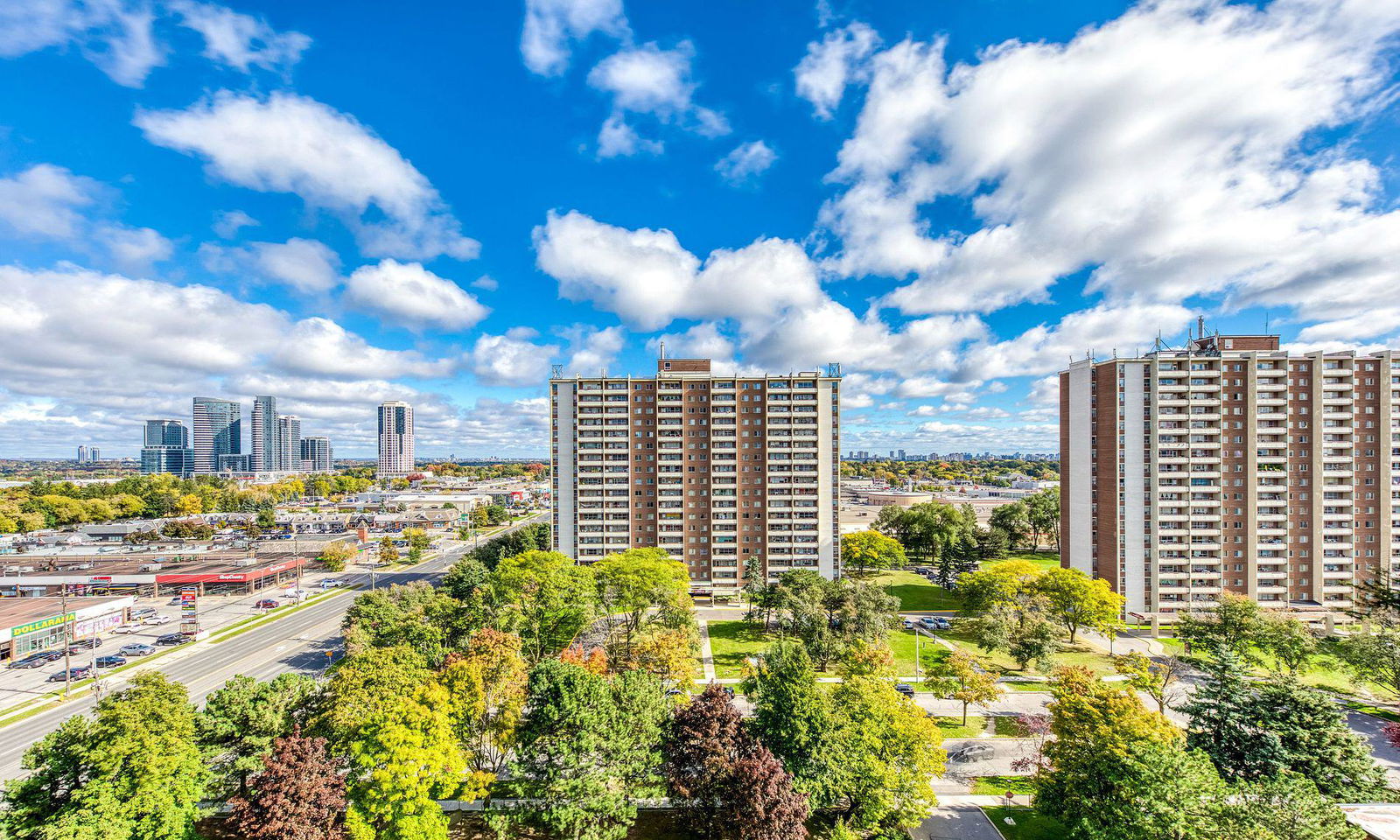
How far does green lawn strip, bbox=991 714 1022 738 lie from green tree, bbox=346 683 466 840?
106ft

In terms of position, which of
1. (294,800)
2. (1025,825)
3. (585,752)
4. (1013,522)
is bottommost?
(1025,825)

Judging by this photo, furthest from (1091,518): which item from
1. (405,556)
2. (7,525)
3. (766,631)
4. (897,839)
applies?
(7,525)

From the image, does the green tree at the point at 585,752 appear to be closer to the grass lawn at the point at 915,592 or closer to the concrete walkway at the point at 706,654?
the concrete walkway at the point at 706,654

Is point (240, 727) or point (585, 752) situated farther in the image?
point (240, 727)

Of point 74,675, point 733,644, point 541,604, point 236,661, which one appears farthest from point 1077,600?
point 74,675

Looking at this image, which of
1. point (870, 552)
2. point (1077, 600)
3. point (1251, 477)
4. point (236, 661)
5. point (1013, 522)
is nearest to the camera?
point (236, 661)

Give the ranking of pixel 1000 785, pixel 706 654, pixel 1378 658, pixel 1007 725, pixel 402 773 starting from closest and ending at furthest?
pixel 402 773
pixel 1000 785
pixel 1007 725
pixel 1378 658
pixel 706 654

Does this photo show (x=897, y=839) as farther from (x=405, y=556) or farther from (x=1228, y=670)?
(x=405, y=556)

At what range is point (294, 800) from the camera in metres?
20.2

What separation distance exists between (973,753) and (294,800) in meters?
34.7

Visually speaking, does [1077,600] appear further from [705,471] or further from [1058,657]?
[705,471]

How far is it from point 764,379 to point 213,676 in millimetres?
60666

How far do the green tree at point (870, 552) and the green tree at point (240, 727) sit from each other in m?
64.8

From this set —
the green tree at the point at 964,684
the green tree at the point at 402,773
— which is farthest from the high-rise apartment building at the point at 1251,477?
the green tree at the point at 402,773
